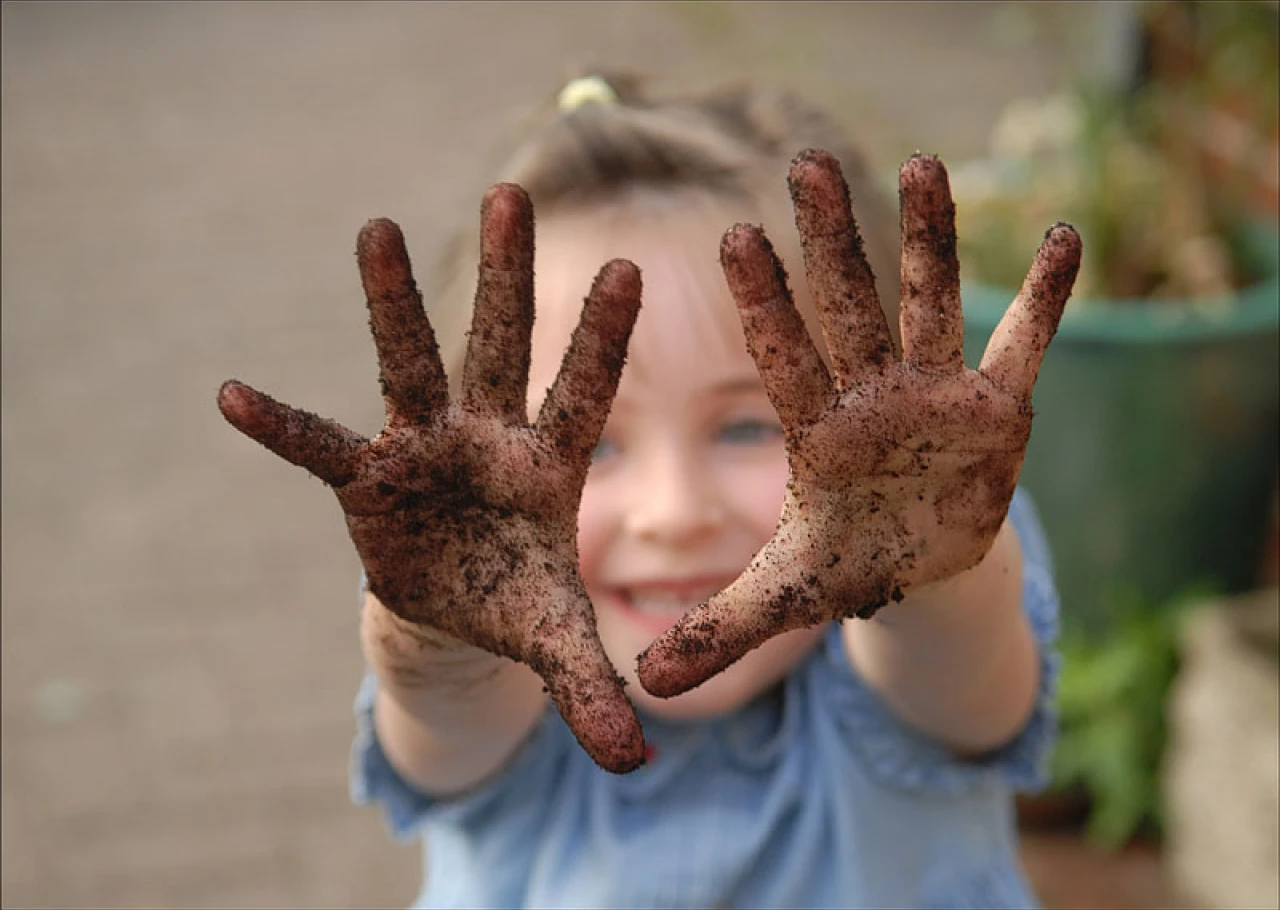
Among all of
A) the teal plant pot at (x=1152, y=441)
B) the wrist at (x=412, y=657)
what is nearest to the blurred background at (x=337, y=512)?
the teal plant pot at (x=1152, y=441)

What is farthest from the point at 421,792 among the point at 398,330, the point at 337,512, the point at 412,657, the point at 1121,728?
the point at 337,512

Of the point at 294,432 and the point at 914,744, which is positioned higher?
the point at 294,432

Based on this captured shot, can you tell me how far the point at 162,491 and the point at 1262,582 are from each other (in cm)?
269

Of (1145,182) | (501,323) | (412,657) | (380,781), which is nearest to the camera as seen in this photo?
(501,323)

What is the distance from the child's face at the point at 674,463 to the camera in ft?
4.33

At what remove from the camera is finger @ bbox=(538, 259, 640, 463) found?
94cm

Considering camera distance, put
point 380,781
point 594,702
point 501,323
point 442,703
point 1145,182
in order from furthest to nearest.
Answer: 1. point 1145,182
2. point 380,781
3. point 442,703
4. point 501,323
5. point 594,702

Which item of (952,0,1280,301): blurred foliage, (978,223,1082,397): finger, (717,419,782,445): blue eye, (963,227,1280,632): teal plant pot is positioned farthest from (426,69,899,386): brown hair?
(952,0,1280,301): blurred foliage

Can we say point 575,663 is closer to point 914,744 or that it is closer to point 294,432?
point 294,432

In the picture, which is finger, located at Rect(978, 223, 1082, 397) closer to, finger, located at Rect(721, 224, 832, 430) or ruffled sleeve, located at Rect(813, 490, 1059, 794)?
finger, located at Rect(721, 224, 832, 430)

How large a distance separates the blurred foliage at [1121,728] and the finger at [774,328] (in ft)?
6.12

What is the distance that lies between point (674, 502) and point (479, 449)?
1.14 ft

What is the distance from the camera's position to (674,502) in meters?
1.29

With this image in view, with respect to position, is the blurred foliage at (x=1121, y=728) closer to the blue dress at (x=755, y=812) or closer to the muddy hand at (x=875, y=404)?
the blue dress at (x=755, y=812)
